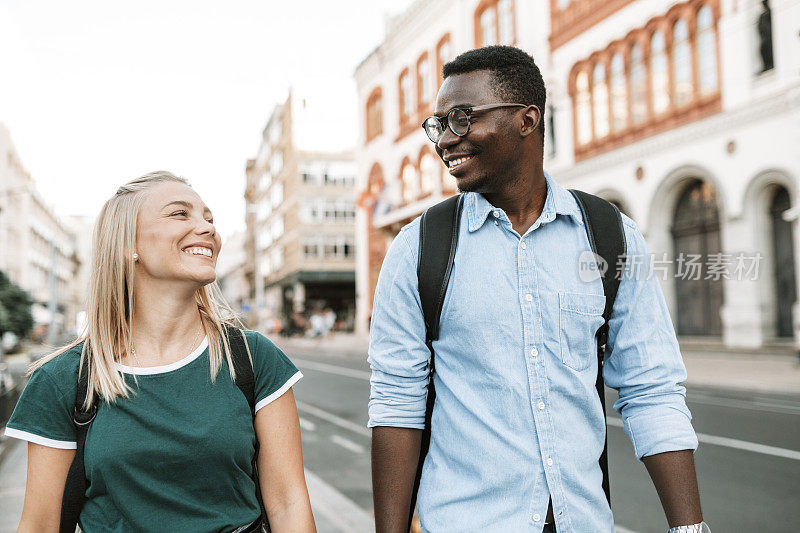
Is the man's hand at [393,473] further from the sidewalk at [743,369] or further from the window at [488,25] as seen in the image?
the window at [488,25]

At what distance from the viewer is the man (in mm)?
2010

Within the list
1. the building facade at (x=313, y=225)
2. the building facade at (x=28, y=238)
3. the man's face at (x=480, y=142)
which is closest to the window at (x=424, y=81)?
the building facade at (x=313, y=225)

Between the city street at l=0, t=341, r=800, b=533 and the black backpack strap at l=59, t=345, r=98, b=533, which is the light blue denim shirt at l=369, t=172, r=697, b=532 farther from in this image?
the city street at l=0, t=341, r=800, b=533

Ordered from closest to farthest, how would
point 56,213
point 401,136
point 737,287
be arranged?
point 737,287 < point 401,136 < point 56,213

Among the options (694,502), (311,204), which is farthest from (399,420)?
(311,204)

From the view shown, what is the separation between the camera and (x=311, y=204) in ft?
197

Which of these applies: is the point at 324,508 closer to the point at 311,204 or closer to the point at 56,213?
the point at 311,204

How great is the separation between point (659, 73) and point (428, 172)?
581 inches

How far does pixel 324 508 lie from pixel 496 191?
4.25 meters

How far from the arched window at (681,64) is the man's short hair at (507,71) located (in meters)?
21.3

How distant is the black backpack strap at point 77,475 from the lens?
214 centimetres

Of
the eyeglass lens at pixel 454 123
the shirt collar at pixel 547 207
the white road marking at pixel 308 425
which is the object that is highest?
the eyeglass lens at pixel 454 123

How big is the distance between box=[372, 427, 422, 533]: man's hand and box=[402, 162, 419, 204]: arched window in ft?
114

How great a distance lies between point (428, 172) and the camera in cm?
3584
